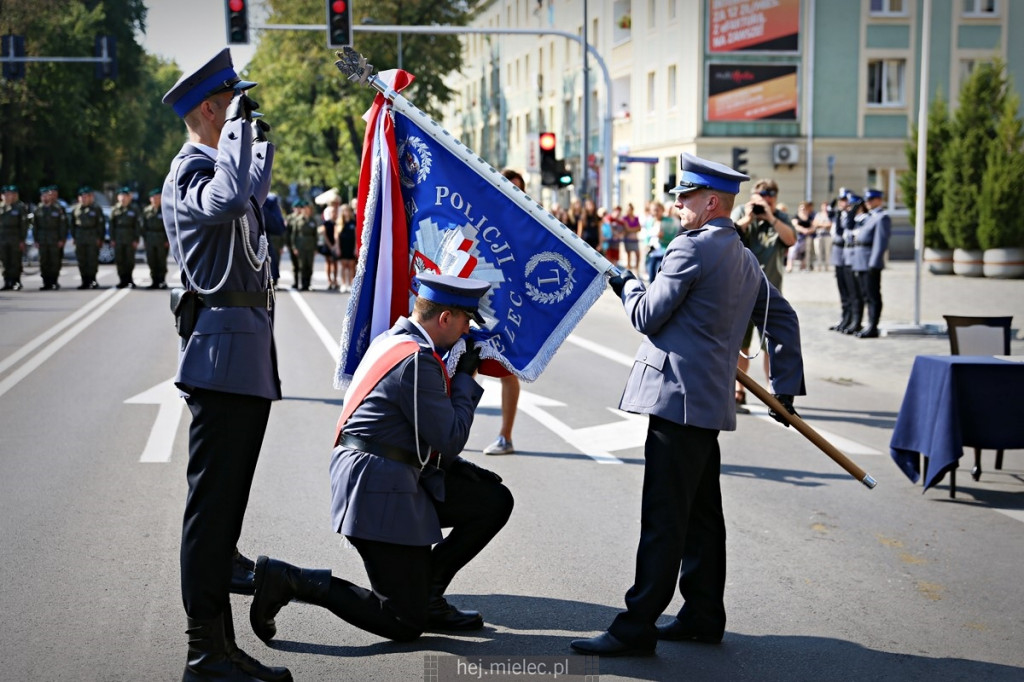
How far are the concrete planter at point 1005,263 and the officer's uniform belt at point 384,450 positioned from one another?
26036 mm

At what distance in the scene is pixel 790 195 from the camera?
42625 mm

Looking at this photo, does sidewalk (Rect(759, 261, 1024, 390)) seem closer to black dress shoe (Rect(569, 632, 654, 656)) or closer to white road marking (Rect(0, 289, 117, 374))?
black dress shoe (Rect(569, 632, 654, 656))

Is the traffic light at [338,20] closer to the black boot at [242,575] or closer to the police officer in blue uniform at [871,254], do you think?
the police officer in blue uniform at [871,254]

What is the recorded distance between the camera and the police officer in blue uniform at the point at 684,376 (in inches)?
194

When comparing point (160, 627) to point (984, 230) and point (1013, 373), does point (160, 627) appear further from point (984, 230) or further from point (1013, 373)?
point (984, 230)

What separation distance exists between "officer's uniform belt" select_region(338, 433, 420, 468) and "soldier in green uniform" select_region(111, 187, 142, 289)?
24.0m

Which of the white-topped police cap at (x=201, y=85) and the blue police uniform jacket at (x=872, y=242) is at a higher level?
the white-topped police cap at (x=201, y=85)

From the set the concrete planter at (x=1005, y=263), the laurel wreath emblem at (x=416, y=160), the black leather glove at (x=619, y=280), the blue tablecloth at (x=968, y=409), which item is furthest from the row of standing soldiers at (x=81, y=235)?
the black leather glove at (x=619, y=280)

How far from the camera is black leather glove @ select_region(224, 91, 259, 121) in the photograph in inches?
173

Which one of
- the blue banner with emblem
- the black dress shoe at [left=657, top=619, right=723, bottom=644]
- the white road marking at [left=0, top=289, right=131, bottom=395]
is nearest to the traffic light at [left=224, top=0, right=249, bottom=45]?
the white road marking at [left=0, top=289, right=131, bottom=395]

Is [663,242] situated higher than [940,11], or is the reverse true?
[940,11]

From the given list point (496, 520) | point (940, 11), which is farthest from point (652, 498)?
point (940, 11)

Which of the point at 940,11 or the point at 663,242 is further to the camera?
the point at 940,11

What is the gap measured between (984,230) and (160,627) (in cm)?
→ 2634
